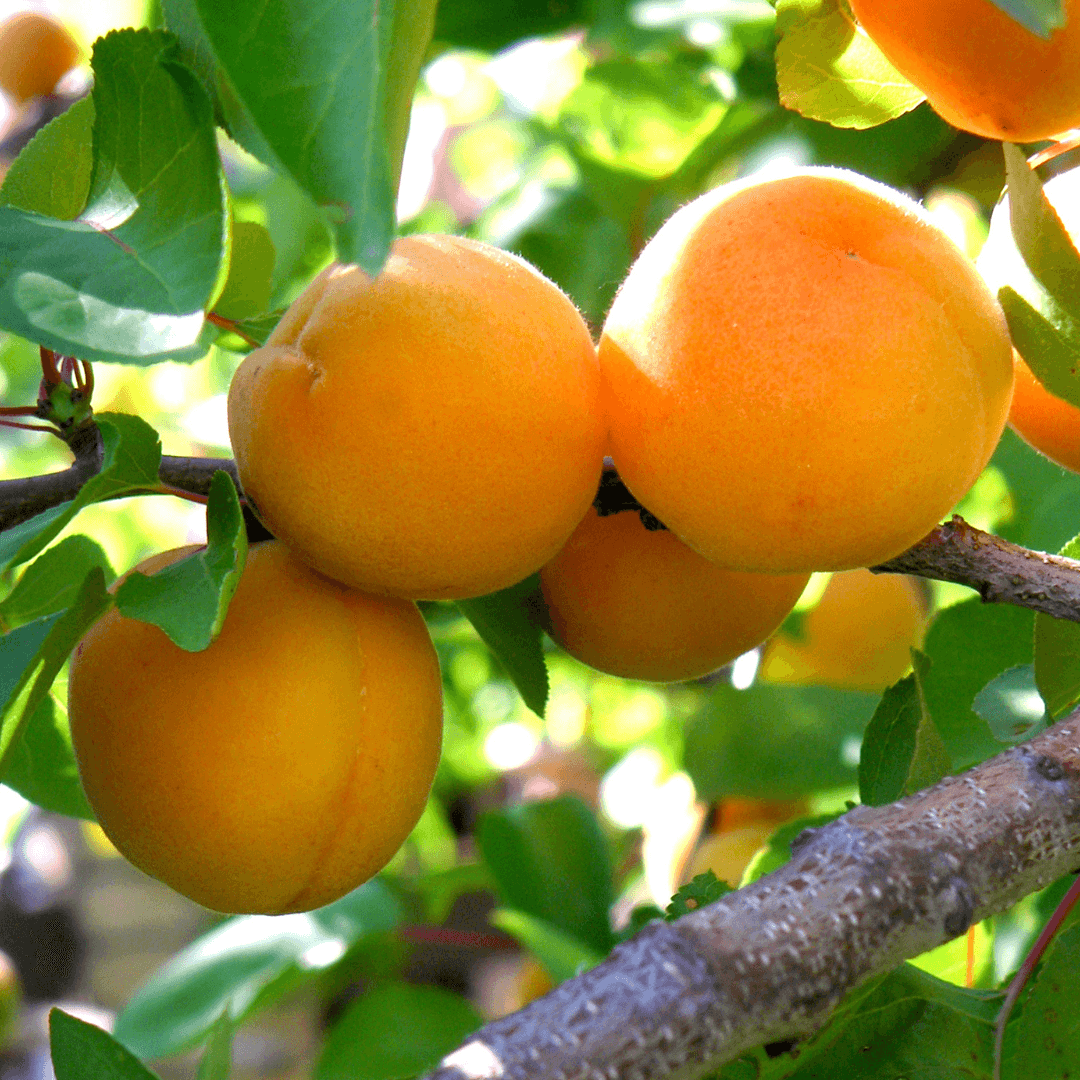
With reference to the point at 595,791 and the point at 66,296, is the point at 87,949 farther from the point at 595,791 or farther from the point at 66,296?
the point at 66,296

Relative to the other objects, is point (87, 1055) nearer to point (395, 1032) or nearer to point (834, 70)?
point (834, 70)

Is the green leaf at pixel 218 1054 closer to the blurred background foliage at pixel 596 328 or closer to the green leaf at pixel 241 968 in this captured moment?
the blurred background foliage at pixel 596 328

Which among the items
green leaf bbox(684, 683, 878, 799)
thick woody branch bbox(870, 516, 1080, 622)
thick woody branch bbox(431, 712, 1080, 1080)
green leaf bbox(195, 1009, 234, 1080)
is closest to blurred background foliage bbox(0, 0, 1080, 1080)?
green leaf bbox(684, 683, 878, 799)

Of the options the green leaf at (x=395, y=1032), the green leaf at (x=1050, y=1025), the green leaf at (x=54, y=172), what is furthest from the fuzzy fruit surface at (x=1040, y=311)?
the green leaf at (x=395, y=1032)

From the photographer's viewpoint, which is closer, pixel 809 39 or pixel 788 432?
pixel 788 432

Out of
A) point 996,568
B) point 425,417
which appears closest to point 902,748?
point 996,568

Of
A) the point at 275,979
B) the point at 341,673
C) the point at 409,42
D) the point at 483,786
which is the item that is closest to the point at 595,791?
the point at 483,786

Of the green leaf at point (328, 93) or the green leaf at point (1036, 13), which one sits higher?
the green leaf at point (1036, 13)
